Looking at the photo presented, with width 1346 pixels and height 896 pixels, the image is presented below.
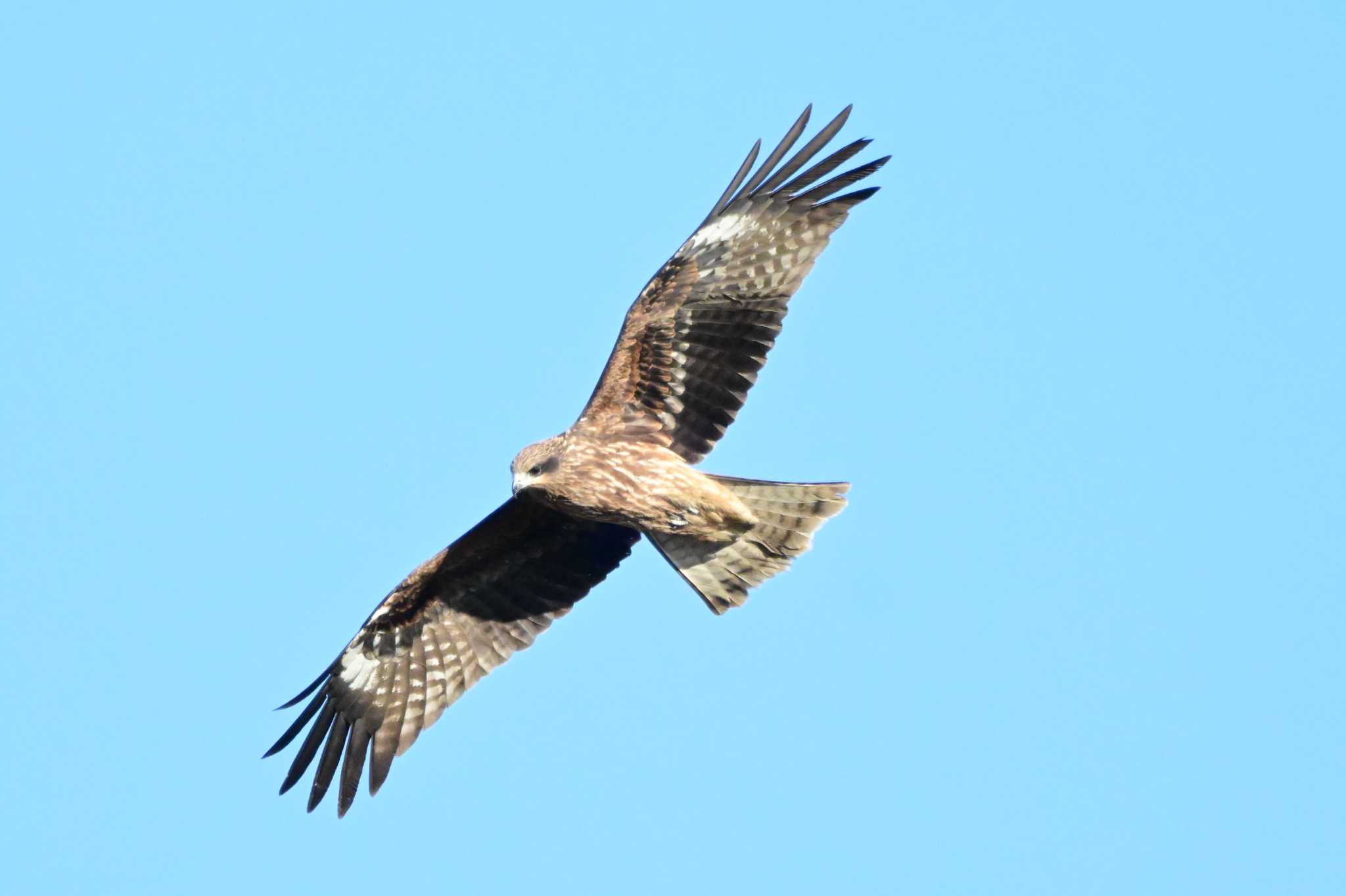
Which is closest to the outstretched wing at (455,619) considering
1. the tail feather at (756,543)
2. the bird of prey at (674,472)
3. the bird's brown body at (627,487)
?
the bird of prey at (674,472)

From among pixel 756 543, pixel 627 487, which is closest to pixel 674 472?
pixel 627 487

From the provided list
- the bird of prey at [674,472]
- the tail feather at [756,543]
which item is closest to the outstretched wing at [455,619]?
the bird of prey at [674,472]

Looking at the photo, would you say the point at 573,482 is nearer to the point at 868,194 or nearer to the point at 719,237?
the point at 719,237

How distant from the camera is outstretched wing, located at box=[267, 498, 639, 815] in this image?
1248 cm

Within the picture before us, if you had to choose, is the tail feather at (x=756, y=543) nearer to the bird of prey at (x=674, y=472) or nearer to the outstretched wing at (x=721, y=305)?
the bird of prey at (x=674, y=472)

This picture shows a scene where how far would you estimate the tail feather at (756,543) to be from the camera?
12086 mm

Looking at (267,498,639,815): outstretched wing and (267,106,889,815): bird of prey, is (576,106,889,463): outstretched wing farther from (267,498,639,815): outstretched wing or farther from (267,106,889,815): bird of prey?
(267,498,639,815): outstretched wing

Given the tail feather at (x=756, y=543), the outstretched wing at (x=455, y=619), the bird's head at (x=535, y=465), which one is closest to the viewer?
the bird's head at (x=535, y=465)

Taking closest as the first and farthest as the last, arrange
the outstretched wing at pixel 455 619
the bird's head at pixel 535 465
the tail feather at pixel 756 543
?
the bird's head at pixel 535 465
the tail feather at pixel 756 543
the outstretched wing at pixel 455 619

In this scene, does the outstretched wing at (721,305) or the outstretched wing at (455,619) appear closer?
the outstretched wing at (721,305)

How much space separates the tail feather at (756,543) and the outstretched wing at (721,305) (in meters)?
0.50

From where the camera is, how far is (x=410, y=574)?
1257cm

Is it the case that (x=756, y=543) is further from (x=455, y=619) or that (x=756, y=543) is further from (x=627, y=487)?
(x=455, y=619)

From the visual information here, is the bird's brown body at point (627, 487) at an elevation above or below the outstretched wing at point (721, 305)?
below
